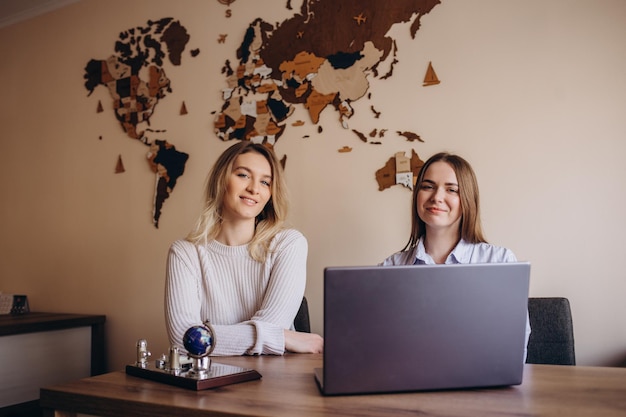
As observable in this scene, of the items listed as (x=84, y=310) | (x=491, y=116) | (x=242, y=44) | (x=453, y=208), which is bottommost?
(x=84, y=310)

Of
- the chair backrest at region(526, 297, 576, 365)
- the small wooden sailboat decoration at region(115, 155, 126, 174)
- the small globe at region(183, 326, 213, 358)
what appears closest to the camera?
the small globe at region(183, 326, 213, 358)

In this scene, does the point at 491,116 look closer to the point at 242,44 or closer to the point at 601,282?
the point at 601,282

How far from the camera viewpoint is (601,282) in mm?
1957

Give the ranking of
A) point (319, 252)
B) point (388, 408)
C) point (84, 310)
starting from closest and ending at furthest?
1. point (388, 408)
2. point (319, 252)
3. point (84, 310)

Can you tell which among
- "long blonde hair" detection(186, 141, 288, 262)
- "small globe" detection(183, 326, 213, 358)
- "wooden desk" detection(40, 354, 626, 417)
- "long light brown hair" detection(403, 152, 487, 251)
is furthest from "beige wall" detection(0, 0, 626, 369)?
"small globe" detection(183, 326, 213, 358)

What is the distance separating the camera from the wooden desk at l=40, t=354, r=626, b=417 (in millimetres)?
895

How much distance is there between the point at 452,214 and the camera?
188cm

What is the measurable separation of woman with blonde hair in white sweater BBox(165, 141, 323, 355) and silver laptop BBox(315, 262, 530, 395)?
0.57 meters

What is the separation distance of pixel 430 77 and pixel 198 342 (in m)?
1.57

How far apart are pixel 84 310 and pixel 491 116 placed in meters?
2.42

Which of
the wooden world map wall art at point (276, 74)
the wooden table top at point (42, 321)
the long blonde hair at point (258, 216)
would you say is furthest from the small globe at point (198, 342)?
the wooden table top at point (42, 321)

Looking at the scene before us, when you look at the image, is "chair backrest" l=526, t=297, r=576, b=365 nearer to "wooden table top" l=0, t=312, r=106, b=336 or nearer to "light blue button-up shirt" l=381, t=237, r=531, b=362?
"light blue button-up shirt" l=381, t=237, r=531, b=362

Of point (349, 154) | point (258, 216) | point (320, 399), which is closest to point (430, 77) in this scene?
point (349, 154)

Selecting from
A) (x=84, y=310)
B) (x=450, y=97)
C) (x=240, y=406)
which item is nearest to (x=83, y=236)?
(x=84, y=310)
